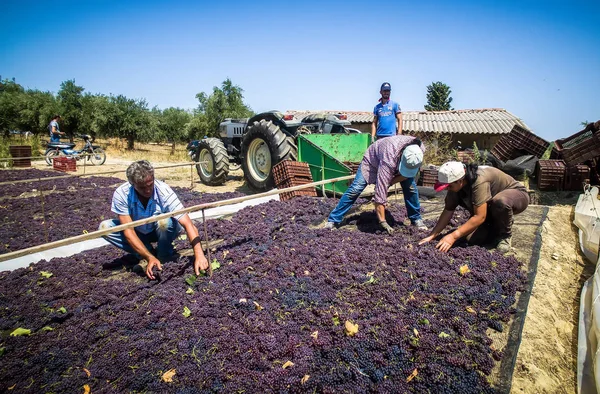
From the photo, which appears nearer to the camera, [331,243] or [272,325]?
[272,325]

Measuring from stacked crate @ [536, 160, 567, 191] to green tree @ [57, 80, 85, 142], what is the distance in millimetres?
28201

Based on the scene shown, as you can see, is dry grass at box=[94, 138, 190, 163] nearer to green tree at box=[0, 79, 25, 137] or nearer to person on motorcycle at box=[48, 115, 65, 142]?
person on motorcycle at box=[48, 115, 65, 142]

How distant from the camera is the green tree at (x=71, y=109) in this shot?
25750 mm

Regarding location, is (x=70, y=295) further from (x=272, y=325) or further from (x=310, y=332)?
(x=310, y=332)

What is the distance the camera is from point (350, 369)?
2037 millimetres

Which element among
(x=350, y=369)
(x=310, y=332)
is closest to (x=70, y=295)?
(x=310, y=332)

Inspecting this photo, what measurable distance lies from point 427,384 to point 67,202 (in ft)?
23.0

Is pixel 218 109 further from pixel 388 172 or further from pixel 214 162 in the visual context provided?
pixel 388 172

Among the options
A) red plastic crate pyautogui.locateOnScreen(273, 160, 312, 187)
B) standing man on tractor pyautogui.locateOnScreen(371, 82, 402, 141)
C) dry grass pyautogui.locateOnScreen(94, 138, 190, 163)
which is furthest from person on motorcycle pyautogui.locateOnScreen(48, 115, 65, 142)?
standing man on tractor pyautogui.locateOnScreen(371, 82, 402, 141)

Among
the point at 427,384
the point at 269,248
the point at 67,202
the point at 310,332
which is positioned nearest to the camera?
the point at 427,384

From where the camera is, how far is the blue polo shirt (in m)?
3.19

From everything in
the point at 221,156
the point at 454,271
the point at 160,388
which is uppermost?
the point at 221,156

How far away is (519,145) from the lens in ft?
26.0

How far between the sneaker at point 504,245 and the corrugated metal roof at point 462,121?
40.9ft
